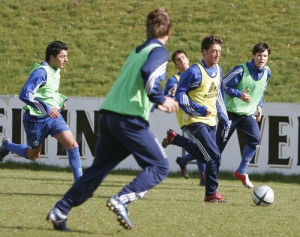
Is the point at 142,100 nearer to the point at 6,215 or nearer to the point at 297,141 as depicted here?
the point at 6,215

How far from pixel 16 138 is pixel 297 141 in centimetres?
577

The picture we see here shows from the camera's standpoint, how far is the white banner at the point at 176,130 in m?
17.8

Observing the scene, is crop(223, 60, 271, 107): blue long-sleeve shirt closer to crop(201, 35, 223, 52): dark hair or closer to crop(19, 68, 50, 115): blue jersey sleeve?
crop(201, 35, 223, 52): dark hair

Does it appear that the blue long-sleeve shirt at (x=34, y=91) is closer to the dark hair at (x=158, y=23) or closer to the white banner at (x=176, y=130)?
the dark hair at (x=158, y=23)

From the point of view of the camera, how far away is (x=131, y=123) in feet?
27.0

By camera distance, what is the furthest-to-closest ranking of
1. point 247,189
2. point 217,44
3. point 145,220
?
point 247,189 < point 217,44 < point 145,220

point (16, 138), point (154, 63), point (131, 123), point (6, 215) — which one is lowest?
point (16, 138)

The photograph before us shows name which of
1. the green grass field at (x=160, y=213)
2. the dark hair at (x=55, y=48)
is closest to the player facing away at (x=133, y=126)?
the green grass field at (x=160, y=213)

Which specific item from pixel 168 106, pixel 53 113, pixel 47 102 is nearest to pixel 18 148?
pixel 47 102

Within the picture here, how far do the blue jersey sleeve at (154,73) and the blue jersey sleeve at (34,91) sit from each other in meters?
4.48

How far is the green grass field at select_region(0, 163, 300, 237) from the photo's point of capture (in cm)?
887

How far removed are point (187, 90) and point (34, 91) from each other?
82.0 inches

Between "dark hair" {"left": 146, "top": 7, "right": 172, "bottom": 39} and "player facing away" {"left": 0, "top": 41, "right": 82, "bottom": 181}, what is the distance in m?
4.24

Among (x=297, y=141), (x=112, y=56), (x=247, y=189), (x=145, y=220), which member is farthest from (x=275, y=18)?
(x=145, y=220)
